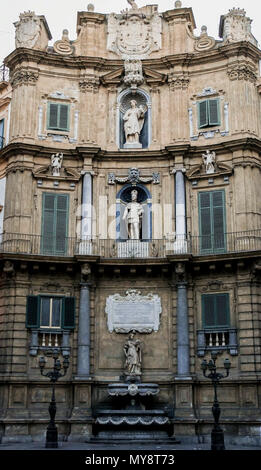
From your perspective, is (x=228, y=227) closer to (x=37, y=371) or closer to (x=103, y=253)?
(x=103, y=253)

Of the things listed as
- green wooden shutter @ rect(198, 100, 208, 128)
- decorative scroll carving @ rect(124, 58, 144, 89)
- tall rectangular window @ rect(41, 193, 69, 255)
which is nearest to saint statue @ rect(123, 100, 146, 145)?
decorative scroll carving @ rect(124, 58, 144, 89)

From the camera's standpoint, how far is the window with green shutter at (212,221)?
27219 mm

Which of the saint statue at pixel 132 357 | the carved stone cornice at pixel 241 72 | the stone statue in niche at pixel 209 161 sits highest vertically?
the carved stone cornice at pixel 241 72

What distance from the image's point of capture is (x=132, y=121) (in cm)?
2941

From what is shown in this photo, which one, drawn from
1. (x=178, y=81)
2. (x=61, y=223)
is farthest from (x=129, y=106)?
(x=61, y=223)

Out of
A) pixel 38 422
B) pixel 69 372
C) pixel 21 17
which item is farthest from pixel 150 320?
pixel 21 17

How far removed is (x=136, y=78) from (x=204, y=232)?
7960mm

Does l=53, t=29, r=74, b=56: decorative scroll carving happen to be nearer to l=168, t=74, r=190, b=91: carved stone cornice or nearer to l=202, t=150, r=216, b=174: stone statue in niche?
l=168, t=74, r=190, b=91: carved stone cornice

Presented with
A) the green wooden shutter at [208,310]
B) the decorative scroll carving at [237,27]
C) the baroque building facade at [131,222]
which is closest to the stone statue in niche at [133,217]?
the baroque building facade at [131,222]

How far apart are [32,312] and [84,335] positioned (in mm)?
2339

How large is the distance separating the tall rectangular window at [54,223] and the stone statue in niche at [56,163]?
1.04m

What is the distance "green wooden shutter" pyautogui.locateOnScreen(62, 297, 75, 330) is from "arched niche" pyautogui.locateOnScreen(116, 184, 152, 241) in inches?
139

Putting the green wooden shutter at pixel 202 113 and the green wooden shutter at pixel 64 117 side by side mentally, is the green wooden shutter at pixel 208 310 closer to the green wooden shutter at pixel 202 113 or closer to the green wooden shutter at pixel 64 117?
the green wooden shutter at pixel 202 113

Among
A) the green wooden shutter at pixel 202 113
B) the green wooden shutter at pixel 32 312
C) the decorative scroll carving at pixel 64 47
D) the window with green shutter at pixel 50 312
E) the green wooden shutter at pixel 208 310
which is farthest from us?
the decorative scroll carving at pixel 64 47
